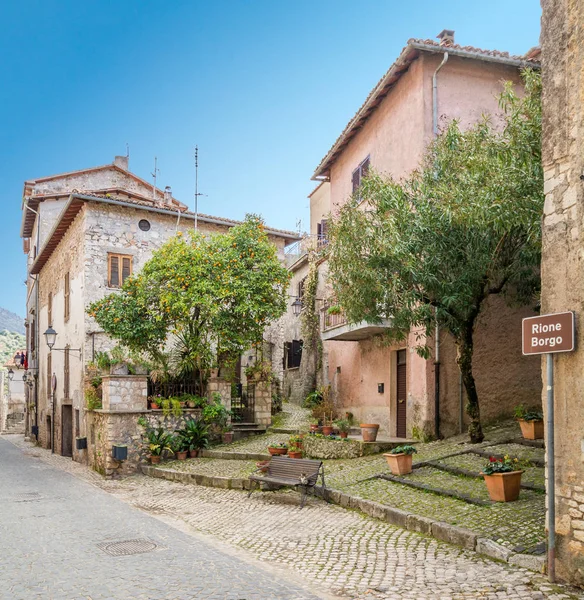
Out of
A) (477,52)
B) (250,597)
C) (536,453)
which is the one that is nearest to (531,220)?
(536,453)

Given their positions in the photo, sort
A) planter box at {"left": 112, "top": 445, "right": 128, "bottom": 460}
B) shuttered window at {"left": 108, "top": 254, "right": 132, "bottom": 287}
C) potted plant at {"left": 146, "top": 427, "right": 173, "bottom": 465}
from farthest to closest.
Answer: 1. shuttered window at {"left": 108, "top": 254, "right": 132, "bottom": 287}
2. potted plant at {"left": 146, "top": 427, "right": 173, "bottom": 465}
3. planter box at {"left": 112, "top": 445, "right": 128, "bottom": 460}

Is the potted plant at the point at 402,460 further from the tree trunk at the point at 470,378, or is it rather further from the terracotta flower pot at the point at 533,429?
the terracotta flower pot at the point at 533,429

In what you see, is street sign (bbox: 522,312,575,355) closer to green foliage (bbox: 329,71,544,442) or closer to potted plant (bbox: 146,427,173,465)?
green foliage (bbox: 329,71,544,442)

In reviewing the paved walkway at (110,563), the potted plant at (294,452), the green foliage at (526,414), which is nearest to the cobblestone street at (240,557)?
the paved walkway at (110,563)

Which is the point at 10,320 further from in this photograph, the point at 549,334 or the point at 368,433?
the point at 549,334

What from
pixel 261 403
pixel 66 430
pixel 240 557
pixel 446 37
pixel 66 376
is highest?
pixel 446 37

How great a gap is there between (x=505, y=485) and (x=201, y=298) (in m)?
10.1

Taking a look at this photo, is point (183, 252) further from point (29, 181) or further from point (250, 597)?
point (29, 181)

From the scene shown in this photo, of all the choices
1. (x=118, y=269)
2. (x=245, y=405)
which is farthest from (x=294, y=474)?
(x=118, y=269)

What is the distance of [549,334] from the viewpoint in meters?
6.28

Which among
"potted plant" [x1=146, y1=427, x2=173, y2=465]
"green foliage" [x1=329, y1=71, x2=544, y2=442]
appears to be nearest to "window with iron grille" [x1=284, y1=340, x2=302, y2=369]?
"potted plant" [x1=146, y1=427, x2=173, y2=465]

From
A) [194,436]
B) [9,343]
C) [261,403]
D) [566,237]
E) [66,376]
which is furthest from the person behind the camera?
[9,343]

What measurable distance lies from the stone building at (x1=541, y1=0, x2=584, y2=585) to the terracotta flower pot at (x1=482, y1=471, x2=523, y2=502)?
2.68m

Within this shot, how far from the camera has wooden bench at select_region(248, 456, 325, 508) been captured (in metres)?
11.0
